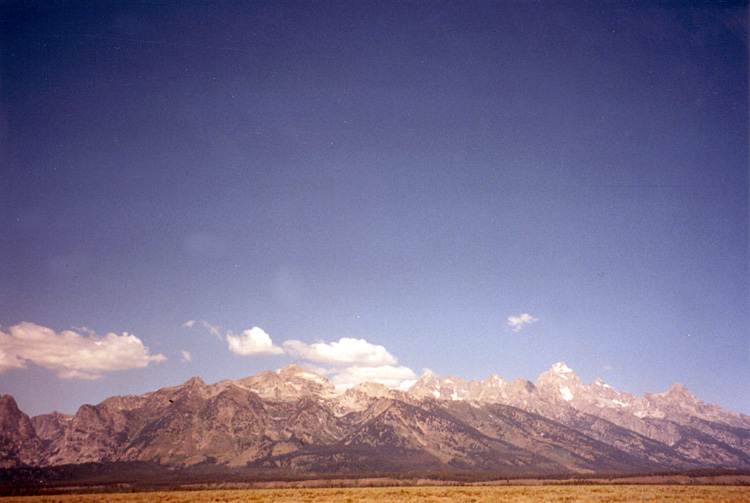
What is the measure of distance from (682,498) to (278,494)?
7298cm

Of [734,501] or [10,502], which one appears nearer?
[734,501]

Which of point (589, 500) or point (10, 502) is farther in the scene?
point (10, 502)

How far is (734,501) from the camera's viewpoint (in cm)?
6625

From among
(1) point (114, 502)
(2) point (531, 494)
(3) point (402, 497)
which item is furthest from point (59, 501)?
(2) point (531, 494)

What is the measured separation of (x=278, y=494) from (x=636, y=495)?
66.6 meters

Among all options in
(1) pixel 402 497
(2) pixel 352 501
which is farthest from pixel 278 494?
(1) pixel 402 497

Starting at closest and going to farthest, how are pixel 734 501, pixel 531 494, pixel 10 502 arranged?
pixel 734 501
pixel 531 494
pixel 10 502

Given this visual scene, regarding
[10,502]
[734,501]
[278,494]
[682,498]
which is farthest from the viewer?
[10,502]

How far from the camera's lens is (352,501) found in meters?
73.4

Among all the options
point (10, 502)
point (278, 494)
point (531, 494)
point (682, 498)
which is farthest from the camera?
point (10, 502)

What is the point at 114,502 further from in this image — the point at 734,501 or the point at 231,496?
the point at 734,501

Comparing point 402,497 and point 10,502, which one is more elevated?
point 402,497

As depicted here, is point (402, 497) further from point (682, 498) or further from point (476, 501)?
point (682, 498)

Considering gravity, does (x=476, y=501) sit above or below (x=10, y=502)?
above
